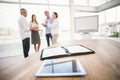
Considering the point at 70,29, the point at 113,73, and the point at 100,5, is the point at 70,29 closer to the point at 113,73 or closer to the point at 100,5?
the point at 100,5

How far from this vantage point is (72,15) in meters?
5.70

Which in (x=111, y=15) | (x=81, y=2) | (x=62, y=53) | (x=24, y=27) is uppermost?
(x=81, y=2)

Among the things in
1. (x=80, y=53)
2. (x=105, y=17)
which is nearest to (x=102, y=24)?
(x=105, y=17)

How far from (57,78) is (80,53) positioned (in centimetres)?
43

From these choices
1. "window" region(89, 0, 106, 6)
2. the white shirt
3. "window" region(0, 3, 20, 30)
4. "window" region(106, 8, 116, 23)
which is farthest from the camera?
"window" region(89, 0, 106, 6)

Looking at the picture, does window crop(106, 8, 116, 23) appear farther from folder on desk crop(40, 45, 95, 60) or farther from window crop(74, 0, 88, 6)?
folder on desk crop(40, 45, 95, 60)

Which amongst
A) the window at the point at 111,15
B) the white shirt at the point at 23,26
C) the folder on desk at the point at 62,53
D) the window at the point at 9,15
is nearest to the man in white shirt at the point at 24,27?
the white shirt at the point at 23,26

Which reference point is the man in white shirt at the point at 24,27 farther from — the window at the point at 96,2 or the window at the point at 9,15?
the window at the point at 96,2

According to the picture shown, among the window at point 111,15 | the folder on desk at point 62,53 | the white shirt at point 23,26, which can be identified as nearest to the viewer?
the folder on desk at point 62,53

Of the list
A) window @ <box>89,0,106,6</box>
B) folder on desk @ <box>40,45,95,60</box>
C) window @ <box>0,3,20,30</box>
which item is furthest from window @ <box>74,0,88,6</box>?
folder on desk @ <box>40,45,95,60</box>

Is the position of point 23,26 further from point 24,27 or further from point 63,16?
point 63,16

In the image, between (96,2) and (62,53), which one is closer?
(62,53)

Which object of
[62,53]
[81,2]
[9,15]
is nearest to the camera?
[62,53]

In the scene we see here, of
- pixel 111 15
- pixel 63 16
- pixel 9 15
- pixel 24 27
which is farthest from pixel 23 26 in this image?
pixel 111 15
